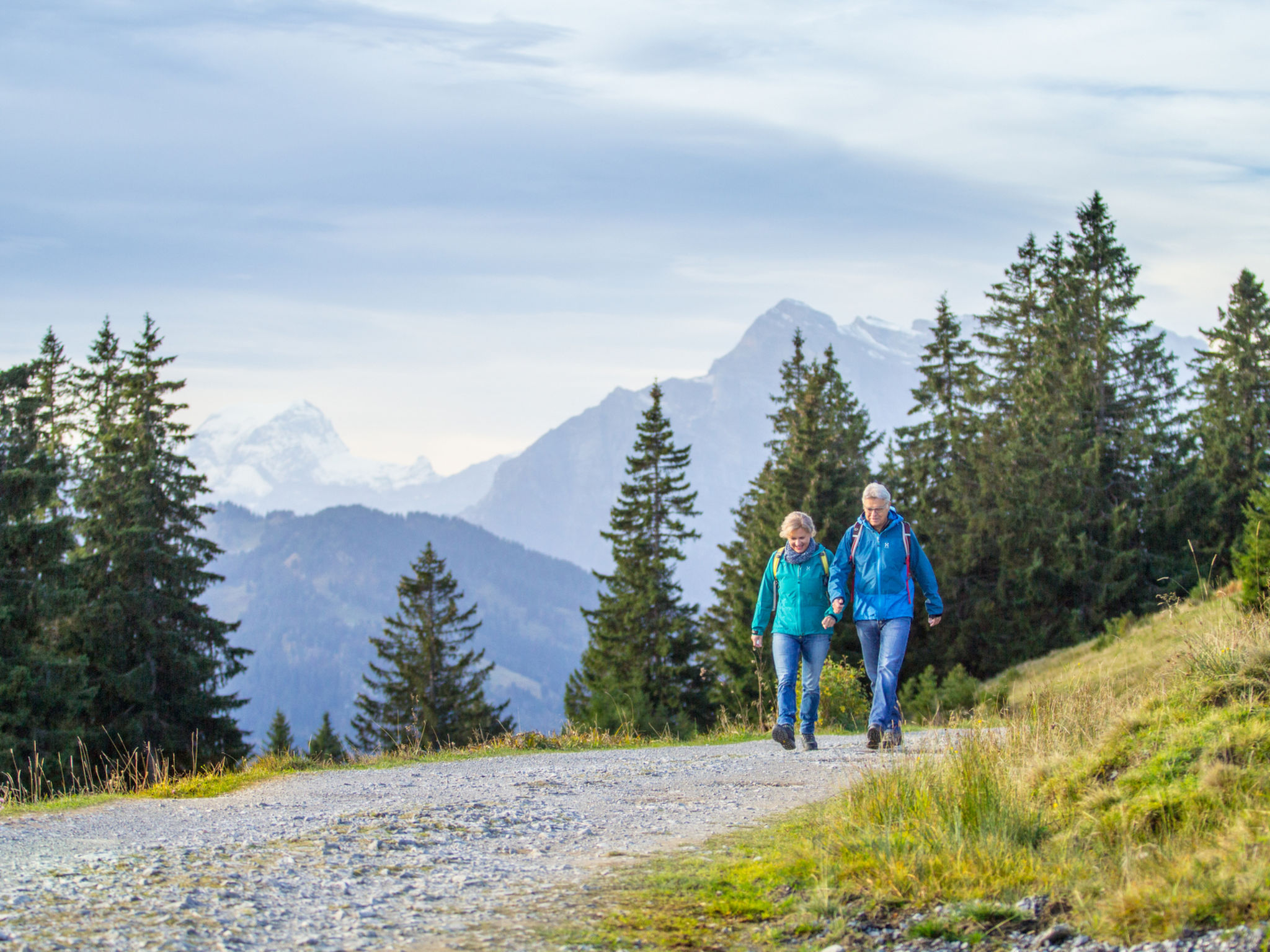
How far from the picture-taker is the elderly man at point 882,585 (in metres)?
8.98

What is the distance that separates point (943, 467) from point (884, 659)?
42.4m

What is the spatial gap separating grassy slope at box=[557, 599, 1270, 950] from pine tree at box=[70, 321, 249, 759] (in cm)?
3244

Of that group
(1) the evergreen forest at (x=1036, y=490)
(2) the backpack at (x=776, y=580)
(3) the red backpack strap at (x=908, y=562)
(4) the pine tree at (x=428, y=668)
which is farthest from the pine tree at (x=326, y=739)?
(3) the red backpack strap at (x=908, y=562)

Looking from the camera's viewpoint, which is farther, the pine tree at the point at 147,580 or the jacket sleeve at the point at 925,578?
the pine tree at the point at 147,580

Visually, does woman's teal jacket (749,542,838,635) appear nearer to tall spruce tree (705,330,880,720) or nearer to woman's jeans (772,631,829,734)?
woman's jeans (772,631,829,734)

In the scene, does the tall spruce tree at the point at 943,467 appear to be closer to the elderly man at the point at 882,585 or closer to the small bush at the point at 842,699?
the small bush at the point at 842,699

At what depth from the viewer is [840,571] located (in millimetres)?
9078

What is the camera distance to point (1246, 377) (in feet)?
152

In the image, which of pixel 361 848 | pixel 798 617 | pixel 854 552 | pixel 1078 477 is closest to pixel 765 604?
pixel 798 617

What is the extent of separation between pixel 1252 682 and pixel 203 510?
1554 inches

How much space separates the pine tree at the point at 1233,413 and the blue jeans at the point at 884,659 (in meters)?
35.6

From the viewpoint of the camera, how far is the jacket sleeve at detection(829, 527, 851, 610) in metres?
8.99

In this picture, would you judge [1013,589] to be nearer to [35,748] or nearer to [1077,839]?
[35,748]

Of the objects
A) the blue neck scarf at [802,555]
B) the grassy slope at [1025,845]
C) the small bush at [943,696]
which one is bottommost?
the small bush at [943,696]
